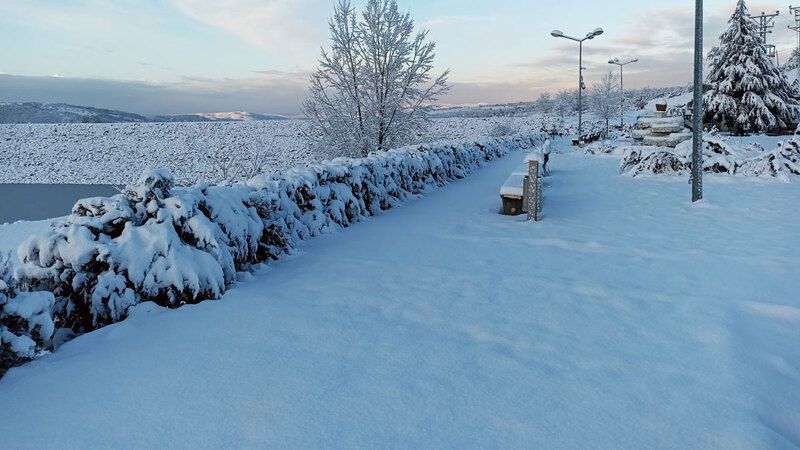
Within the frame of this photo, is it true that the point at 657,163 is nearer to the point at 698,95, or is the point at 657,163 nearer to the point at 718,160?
the point at 718,160

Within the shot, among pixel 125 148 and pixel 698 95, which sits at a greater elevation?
pixel 125 148

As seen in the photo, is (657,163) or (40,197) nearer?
(657,163)

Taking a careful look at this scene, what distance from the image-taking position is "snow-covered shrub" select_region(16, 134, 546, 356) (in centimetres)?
390

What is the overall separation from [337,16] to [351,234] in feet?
37.7

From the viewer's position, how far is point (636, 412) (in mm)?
2693

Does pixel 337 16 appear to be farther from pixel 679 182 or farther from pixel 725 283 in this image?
pixel 725 283

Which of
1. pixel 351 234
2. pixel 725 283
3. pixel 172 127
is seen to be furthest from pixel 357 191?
pixel 172 127

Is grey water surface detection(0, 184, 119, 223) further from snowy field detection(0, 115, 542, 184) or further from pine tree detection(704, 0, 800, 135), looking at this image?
pine tree detection(704, 0, 800, 135)

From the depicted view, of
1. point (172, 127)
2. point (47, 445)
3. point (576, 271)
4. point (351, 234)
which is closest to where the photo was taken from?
point (47, 445)

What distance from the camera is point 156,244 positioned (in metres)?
4.27

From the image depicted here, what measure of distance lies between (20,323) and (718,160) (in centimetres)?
1631

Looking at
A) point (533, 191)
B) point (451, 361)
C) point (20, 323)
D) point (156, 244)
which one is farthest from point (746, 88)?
point (20, 323)

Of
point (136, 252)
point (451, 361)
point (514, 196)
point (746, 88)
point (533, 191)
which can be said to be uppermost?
point (746, 88)

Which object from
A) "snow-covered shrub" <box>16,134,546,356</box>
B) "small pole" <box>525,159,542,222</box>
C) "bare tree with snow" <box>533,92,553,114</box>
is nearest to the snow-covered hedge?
"small pole" <box>525,159,542,222</box>
